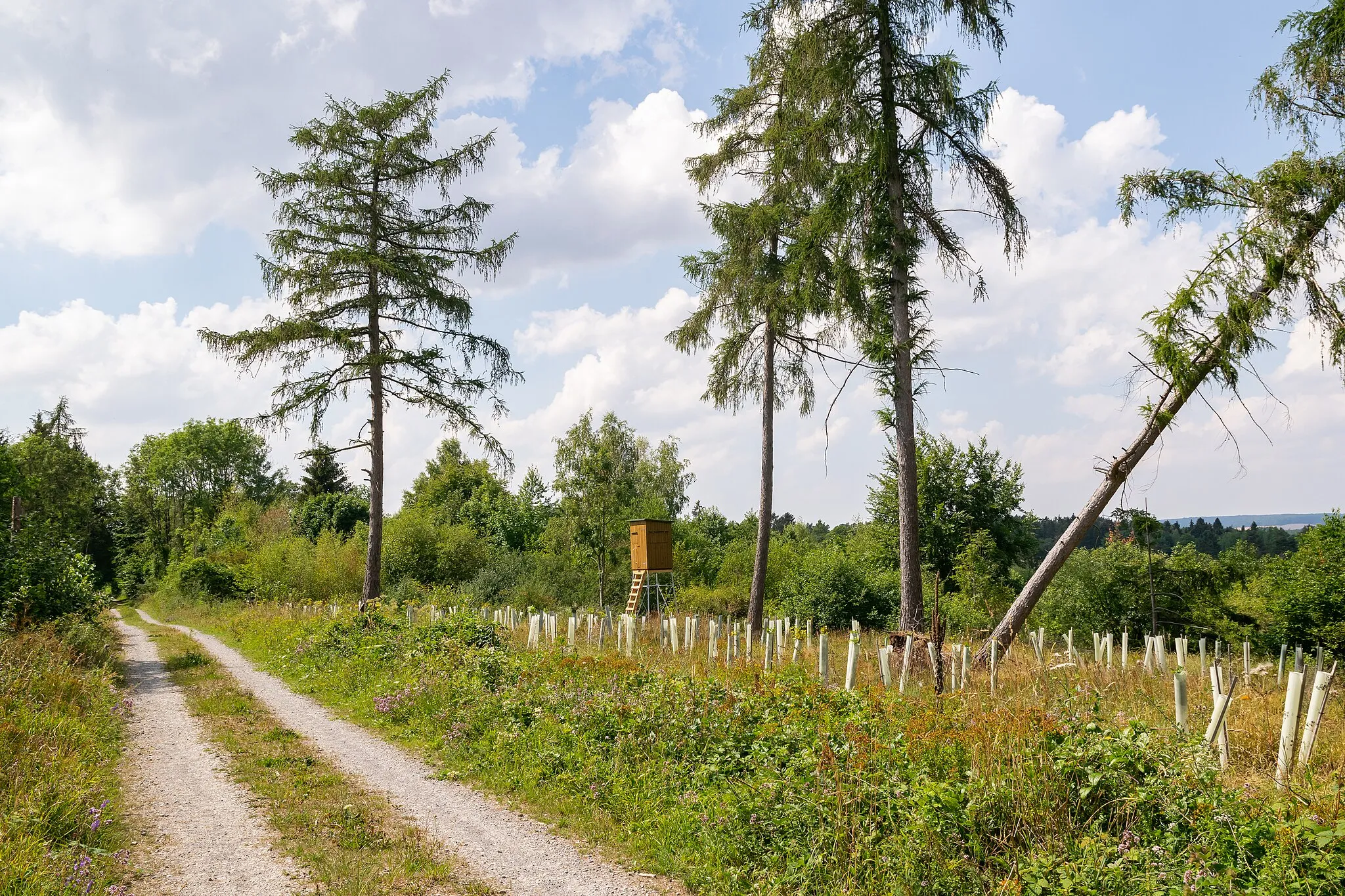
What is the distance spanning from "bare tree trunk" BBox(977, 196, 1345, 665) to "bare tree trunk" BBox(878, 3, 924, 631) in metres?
1.31

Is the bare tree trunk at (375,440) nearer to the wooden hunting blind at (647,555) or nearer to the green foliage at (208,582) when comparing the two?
the wooden hunting blind at (647,555)

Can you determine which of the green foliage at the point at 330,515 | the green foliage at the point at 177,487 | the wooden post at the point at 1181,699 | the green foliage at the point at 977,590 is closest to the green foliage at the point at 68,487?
the green foliage at the point at 177,487

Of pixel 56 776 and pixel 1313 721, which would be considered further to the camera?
pixel 56 776

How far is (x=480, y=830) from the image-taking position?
6406mm

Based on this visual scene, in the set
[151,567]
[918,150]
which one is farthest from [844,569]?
[151,567]

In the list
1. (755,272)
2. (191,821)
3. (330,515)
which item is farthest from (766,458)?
(330,515)

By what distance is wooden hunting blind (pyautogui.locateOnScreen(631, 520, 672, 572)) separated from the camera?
2345cm

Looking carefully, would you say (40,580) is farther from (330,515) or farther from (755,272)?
(330,515)

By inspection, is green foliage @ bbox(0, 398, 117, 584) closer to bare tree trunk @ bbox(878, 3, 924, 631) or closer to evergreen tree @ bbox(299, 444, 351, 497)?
evergreen tree @ bbox(299, 444, 351, 497)

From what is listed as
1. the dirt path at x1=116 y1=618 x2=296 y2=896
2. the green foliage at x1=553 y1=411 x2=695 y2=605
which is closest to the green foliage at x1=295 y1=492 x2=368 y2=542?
the green foliage at x1=553 y1=411 x2=695 y2=605

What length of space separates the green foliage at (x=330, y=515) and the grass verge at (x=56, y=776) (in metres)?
34.4

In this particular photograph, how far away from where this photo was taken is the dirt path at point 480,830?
5.43 meters

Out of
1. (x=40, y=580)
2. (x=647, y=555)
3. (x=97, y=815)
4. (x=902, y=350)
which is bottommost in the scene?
(x=97, y=815)

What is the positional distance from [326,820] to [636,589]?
1701cm
